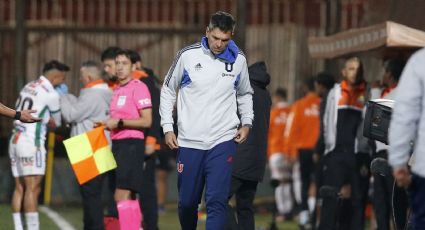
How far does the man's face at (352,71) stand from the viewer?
13.9m

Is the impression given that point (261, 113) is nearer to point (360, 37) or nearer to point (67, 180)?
point (360, 37)

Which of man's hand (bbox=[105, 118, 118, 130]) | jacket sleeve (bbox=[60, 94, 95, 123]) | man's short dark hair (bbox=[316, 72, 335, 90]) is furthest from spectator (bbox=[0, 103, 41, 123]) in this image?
man's short dark hair (bbox=[316, 72, 335, 90])

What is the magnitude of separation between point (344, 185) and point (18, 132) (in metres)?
3.51

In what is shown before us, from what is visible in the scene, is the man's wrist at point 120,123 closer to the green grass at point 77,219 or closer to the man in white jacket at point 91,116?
the man in white jacket at point 91,116

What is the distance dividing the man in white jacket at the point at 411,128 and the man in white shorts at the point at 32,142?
6495 mm

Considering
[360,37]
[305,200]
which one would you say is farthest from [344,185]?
[305,200]

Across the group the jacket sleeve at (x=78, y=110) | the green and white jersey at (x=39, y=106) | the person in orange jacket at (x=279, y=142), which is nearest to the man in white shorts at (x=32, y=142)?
the green and white jersey at (x=39, y=106)

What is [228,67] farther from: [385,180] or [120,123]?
[385,180]

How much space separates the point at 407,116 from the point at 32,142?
22.0 ft

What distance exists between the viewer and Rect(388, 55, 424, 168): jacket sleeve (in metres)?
7.59

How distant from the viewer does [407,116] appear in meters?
7.61

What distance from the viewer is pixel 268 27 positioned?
20.6 m

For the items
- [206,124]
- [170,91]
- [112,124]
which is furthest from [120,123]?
[206,124]

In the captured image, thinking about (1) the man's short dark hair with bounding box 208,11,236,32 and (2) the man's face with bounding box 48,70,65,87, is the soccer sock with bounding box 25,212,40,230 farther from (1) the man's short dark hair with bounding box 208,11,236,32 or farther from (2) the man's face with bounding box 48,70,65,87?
(1) the man's short dark hair with bounding box 208,11,236,32
